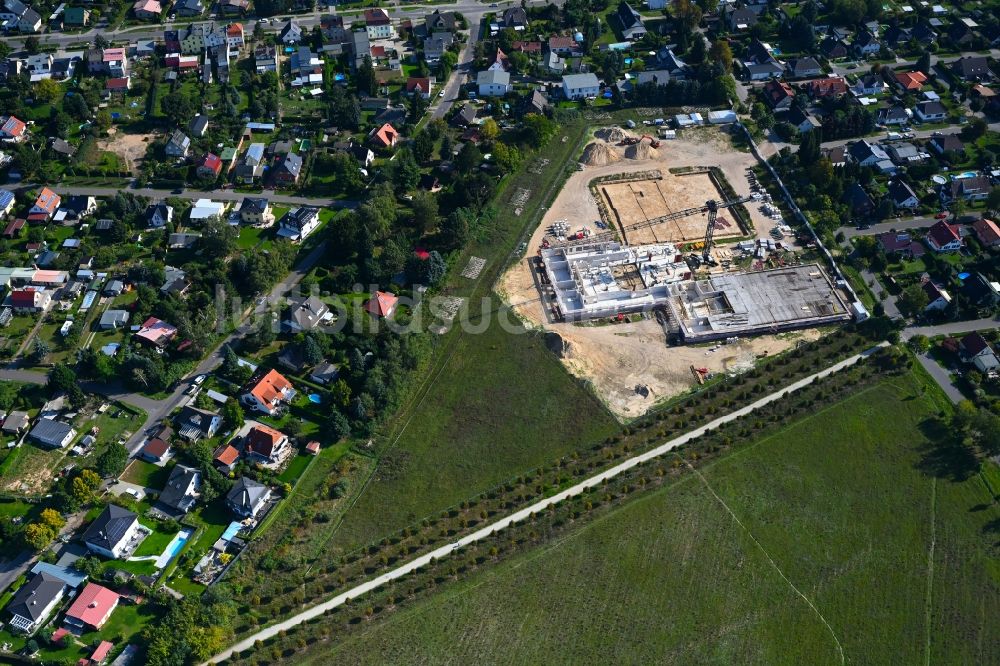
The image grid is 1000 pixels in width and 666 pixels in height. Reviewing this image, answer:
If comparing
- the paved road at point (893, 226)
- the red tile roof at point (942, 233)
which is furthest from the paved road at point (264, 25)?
the red tile roof at point (942, 233)

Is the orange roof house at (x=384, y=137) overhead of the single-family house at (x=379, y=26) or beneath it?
beneath

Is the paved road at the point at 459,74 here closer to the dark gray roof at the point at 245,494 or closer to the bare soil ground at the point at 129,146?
the bare soil ground at the point at 129,146

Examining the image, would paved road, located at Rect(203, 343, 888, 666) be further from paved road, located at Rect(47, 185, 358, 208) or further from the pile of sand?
paved road, located at Rect(47, 185, 358, 208)

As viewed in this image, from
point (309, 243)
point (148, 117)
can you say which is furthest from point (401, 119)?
point (148, 117)

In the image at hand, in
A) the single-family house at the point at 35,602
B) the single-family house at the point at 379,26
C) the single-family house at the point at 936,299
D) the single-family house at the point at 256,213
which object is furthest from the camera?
the single-family house at the point at 379,26

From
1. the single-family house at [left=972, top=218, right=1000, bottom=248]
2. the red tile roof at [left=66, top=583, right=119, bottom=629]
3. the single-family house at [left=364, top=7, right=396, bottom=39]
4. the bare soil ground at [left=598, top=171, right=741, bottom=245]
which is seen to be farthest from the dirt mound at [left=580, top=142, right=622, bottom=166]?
the red tile roof at [left=66, top=583, right=119, bottom=629]
